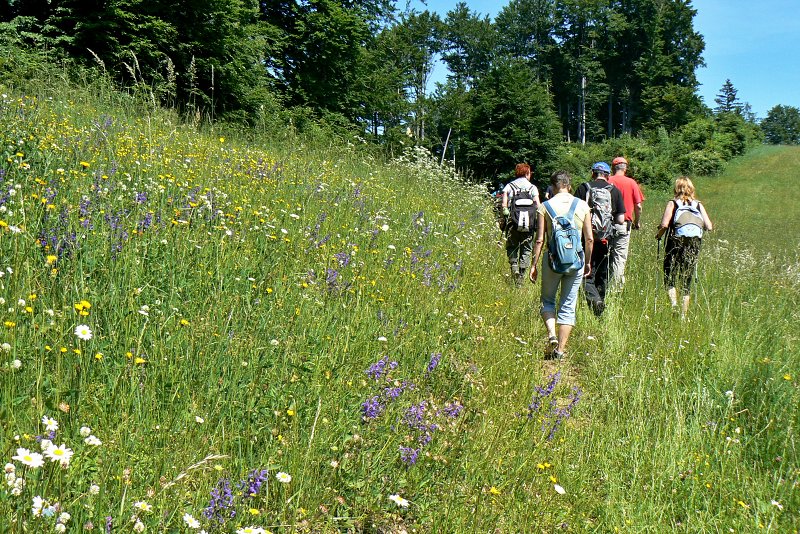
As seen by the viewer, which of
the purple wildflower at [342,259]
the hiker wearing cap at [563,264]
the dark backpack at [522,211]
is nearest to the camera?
the purple wildflower at [342,259]

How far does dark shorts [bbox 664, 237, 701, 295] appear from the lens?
6.96m

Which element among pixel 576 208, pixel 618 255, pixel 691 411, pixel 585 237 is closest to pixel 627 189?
pixel 618 255

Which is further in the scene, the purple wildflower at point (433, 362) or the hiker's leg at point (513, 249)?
the hiker's leg at point (513, 249)

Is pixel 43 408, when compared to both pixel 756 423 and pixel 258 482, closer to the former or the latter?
pixel 258 482

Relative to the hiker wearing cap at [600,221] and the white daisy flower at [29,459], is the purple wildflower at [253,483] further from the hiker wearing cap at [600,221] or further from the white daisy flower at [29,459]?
the hiker wearing cap at [600,221]

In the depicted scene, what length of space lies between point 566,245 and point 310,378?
137 inches

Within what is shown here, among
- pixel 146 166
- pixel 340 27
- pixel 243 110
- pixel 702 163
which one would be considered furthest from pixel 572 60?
pixel 146 166

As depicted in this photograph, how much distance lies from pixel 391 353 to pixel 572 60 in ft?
240

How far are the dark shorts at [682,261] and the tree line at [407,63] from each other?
194 inches

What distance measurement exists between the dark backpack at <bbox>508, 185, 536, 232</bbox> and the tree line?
126 inches

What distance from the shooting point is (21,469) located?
5.11 ft

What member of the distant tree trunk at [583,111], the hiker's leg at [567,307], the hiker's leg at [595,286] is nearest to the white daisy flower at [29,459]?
the hiker's leg at [567,307]

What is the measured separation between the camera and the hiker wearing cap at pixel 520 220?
7.84m

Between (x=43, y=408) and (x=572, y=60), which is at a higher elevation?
(x=572, y=60)
